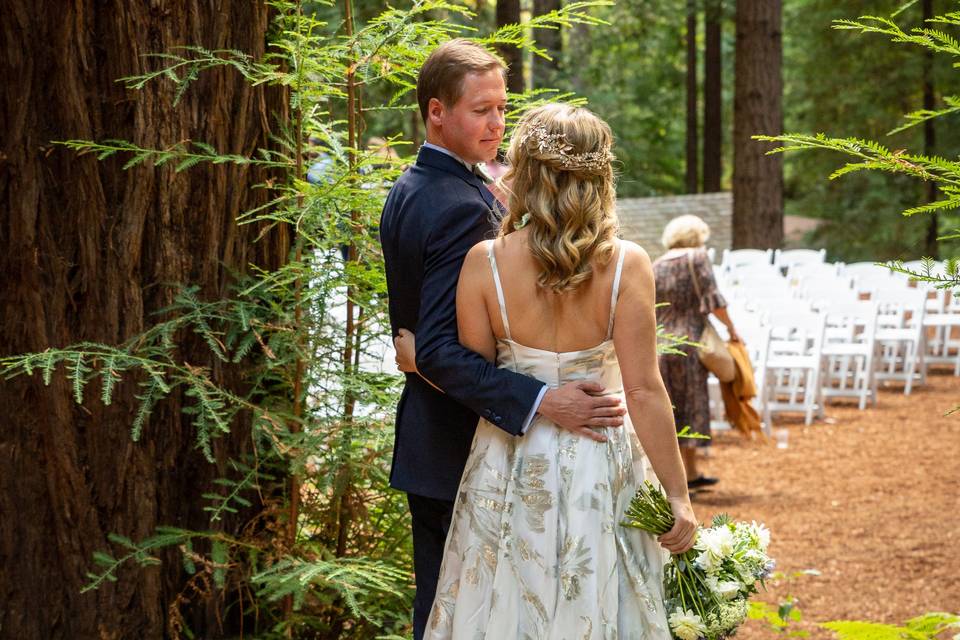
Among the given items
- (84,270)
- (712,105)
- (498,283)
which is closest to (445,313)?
(498,283)

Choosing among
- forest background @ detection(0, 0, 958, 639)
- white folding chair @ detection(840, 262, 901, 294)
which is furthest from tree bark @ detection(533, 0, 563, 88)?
forest background @ detection(0, 0, 958, 639)

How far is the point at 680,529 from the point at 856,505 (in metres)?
6.16

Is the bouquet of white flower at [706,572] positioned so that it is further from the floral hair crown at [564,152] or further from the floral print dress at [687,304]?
the floral print dress at [687,304]

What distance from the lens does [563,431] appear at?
115 inches

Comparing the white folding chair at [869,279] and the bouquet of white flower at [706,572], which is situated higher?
the bouquet of white flower at [706,572]

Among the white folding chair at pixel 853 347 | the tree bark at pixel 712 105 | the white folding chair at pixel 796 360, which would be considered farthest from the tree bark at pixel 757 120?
the tree bark at pixel 712 105

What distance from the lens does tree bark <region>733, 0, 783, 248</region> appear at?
57.8ft

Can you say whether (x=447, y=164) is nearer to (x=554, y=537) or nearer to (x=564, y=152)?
(x=564, y=152)

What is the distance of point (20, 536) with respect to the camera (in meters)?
3.72

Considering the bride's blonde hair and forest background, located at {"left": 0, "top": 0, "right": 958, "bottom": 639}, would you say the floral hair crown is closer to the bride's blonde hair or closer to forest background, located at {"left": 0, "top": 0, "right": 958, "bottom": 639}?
the bride's blonde hair

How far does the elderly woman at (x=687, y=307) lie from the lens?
830 centimetres

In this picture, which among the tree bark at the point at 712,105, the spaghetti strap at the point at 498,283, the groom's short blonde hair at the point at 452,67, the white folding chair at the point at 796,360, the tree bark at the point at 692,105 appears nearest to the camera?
the spaghetti strap at the point at 498,283

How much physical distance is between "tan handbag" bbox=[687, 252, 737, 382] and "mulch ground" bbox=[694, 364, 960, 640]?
1.02 metres

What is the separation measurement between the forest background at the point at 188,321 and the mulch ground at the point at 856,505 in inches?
116
